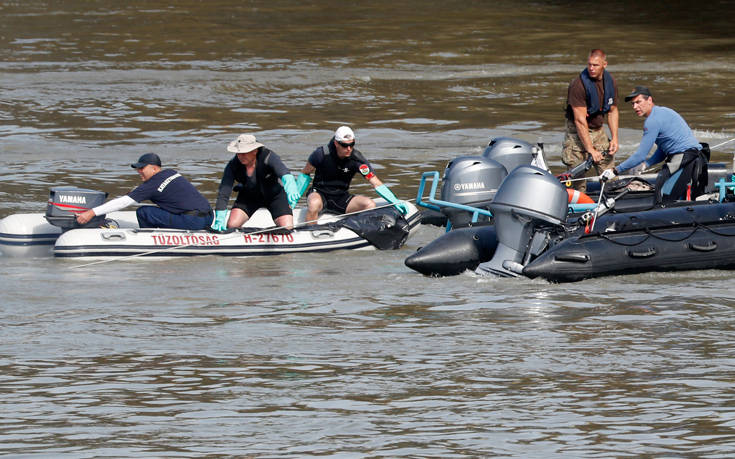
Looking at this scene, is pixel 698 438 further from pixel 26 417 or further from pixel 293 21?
pixel 293 21

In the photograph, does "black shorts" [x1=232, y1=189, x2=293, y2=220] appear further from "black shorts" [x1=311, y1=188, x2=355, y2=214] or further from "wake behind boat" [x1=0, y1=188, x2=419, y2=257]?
"black shorts" [x1=311, y1=188, x2=355, y2=214]

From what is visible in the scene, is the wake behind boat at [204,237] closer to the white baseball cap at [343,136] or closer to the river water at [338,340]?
the river water at [338,340]

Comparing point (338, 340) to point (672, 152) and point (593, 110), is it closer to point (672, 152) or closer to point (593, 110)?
point (672, 152)

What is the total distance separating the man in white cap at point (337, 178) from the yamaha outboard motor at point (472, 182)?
0.62 metres

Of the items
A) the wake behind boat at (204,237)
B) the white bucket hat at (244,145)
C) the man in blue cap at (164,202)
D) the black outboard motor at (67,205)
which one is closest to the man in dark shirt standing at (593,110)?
the wake behind boat at (204,237)

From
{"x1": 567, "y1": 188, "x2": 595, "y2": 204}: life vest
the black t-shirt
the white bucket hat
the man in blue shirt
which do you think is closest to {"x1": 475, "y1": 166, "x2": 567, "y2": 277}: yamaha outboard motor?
{"x1": 567, "y1": 188, "x2": 595, "y2": 204}: life vest

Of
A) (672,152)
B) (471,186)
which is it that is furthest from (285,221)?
(672,152)

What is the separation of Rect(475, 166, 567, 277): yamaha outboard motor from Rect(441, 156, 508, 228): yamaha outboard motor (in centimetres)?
106

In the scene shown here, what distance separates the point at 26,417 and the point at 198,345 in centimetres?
169

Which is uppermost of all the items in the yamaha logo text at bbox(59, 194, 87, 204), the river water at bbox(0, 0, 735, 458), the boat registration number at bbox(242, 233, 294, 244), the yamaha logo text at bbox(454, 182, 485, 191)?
the yamaha logo text at bbox(454, 182, 485, 191)

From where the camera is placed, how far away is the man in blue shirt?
456 inches

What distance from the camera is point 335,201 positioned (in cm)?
1237

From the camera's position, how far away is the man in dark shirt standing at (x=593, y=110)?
1294cm

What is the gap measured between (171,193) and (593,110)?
167 inches
